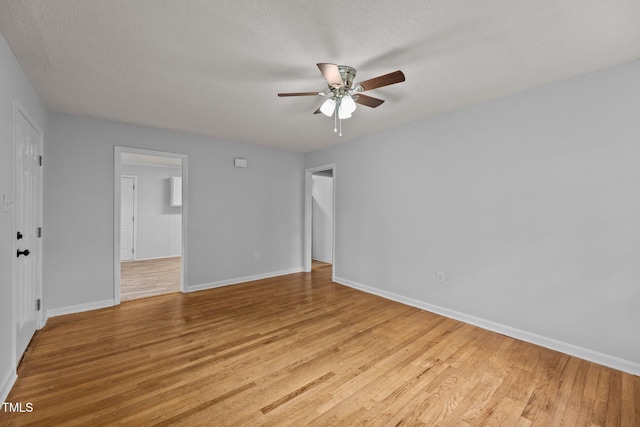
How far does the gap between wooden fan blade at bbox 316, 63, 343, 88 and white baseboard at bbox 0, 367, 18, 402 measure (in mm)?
2915

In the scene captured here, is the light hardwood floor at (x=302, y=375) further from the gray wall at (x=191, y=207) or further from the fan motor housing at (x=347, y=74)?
the fan motor housing at (x=347, y=74)

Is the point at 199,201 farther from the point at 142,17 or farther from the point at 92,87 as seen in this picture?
the point at 142,17

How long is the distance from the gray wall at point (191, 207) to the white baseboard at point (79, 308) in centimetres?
4

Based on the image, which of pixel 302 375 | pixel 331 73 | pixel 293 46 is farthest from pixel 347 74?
pixel 302 375

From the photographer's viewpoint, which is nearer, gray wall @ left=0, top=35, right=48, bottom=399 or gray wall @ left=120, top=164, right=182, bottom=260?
gray wall @ left=0, top=35, right=48, bottom=399

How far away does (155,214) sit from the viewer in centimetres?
690

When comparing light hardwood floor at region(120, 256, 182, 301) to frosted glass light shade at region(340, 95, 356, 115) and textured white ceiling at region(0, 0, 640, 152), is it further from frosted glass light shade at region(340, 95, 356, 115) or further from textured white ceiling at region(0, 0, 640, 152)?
frosted glass light shade at region(340, 95, 356, 115)

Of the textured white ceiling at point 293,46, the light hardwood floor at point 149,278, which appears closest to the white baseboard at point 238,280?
the light hardwood floor at point 149,278

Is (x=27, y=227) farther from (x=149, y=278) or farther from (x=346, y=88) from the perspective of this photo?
(x=346, y=88)

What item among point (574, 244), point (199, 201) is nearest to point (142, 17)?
point (199, 201)

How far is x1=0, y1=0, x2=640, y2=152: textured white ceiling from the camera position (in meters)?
1.59

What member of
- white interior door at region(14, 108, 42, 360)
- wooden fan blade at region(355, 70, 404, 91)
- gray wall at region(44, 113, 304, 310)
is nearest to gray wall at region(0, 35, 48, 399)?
white interior door at region(14, 108, 42, 360)

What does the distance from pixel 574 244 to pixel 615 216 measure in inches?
13.7

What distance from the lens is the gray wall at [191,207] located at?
10.6ft
